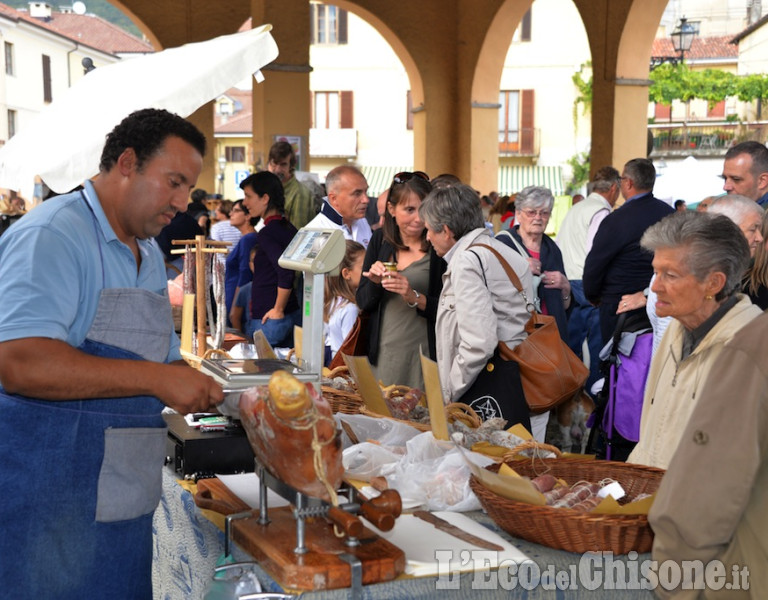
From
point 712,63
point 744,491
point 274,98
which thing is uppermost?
point 712,63

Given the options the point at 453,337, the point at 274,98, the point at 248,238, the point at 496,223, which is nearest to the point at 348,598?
the point at 453,337

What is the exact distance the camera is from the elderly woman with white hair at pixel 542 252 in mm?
5668

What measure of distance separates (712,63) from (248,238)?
43443 millimetres

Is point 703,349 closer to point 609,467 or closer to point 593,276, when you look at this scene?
point 609,467

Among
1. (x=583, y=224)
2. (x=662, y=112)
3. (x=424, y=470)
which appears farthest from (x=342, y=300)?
(x=662, y=112)

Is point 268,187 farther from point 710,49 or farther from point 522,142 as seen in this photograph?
point 710,49

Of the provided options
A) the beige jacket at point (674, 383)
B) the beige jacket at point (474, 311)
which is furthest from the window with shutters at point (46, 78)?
the beige jacket at point (674, 383)

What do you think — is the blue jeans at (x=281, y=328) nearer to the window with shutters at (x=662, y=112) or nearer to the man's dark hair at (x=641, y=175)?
the man's dark hair at (x=641, y=175)

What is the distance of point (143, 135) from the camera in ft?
6.82

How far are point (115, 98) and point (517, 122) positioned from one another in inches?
1246

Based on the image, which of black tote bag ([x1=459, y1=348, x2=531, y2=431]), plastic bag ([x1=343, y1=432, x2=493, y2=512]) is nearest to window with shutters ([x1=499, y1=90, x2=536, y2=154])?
black tote bag ([x1=459, y1=348, x2=531, y2=431])

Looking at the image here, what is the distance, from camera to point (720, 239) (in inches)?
106

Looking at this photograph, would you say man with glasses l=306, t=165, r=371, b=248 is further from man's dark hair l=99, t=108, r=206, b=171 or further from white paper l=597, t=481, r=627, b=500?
white paper l=597, t=481, r=627, b=500

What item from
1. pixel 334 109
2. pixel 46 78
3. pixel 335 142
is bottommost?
pixel 335 142
